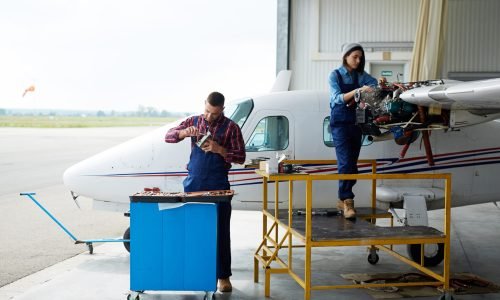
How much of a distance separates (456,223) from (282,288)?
19.9 ft

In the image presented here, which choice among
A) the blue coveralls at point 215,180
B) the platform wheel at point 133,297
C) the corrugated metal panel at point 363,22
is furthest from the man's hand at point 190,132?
the corrugated metal panel at point 363,22

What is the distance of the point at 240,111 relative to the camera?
25.5 feet

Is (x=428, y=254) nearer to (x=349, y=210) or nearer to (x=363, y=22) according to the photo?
(x=349, y=210)

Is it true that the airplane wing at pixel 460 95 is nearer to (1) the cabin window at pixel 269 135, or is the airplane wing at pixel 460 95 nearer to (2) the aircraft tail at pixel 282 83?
(1) the cabin window at pixel 269 135

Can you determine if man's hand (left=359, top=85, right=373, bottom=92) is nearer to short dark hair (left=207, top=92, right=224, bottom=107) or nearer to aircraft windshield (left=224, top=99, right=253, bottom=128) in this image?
short dark hair (left=207, top=92, right=224, bottom=107)

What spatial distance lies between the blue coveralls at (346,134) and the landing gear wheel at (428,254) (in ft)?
4.71

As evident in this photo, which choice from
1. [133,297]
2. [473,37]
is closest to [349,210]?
[133,297]

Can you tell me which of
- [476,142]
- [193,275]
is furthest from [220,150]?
[476,142]

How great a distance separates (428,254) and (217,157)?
3.07 meters

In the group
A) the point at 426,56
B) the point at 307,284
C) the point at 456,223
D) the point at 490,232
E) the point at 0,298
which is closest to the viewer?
the point at 307,284

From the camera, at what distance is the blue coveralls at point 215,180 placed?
6152 mm

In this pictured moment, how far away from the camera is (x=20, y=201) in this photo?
45.6ft

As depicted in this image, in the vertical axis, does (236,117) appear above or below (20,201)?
above

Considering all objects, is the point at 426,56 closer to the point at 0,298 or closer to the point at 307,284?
the point at 307,284
